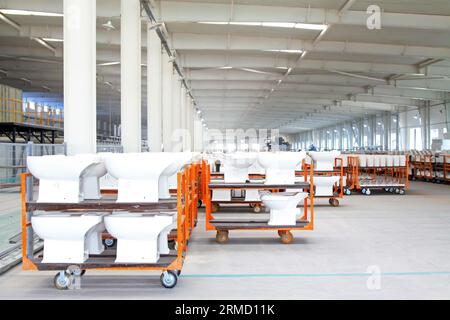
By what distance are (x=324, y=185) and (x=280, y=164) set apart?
5.64 metres

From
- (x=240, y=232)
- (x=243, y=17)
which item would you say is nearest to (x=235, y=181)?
(x=240, y=232)

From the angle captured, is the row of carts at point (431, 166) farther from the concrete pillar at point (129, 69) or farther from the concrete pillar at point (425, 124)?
the concrete pillar at point (129, 69)

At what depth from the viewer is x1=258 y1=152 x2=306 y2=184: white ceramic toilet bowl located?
7496 mm

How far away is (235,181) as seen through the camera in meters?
9.22

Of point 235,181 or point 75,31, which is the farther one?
point 235,181

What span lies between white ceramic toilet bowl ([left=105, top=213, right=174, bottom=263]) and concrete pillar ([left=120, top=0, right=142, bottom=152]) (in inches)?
268

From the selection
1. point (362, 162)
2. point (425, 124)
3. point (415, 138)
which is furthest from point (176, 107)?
point (415, 138)

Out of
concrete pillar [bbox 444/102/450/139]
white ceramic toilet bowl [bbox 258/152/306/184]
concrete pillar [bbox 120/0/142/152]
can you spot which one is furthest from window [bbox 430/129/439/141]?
white ceramic toilet bowl [bbox 258/152/306/184]

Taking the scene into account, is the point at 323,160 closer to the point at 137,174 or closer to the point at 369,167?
the point at 369,167

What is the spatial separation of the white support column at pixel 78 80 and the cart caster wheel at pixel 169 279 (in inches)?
132

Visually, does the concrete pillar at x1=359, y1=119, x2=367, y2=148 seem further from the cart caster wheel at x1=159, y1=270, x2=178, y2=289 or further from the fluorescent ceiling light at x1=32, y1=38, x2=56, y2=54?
the cart caster wheel at x1=159, y1=270, x2=178, y2=289
